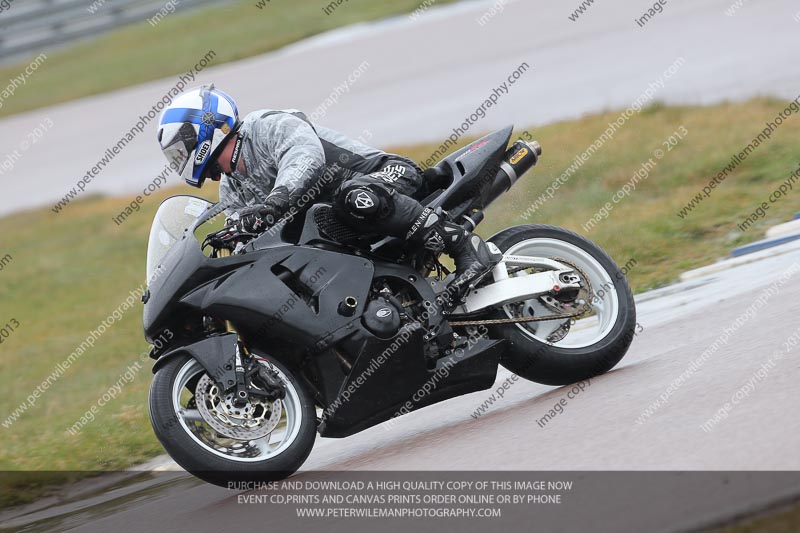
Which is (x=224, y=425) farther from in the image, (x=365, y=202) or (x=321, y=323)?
(x=365, y=202)

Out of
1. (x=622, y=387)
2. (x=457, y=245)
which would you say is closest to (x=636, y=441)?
(x=622, y=387)

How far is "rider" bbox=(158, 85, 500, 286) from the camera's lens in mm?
5105

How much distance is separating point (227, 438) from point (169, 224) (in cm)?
114

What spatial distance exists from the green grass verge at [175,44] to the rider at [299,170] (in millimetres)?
13884

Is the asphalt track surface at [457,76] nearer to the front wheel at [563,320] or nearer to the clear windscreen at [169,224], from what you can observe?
the front wheel at [563,320]

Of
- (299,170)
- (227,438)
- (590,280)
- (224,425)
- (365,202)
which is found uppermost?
(299,170)

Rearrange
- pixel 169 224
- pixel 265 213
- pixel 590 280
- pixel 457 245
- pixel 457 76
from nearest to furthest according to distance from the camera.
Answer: pixel 265 213 < pixel 169 224 < pixel 457 245 < pixel 590 280 < pixel 457 76

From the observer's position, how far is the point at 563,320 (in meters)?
5.54

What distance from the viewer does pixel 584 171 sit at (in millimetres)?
10352

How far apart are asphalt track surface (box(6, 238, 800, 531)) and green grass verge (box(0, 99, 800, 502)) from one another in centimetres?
105

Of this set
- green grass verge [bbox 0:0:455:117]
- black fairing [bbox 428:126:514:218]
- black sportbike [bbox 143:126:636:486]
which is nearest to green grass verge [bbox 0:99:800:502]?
black fairing [bbox 428:126:514:218]

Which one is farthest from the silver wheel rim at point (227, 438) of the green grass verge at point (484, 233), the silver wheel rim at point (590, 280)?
the green grass verge at point (484, 233)

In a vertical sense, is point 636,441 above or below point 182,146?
below

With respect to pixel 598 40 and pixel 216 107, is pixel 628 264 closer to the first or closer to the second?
pixel 216 107
